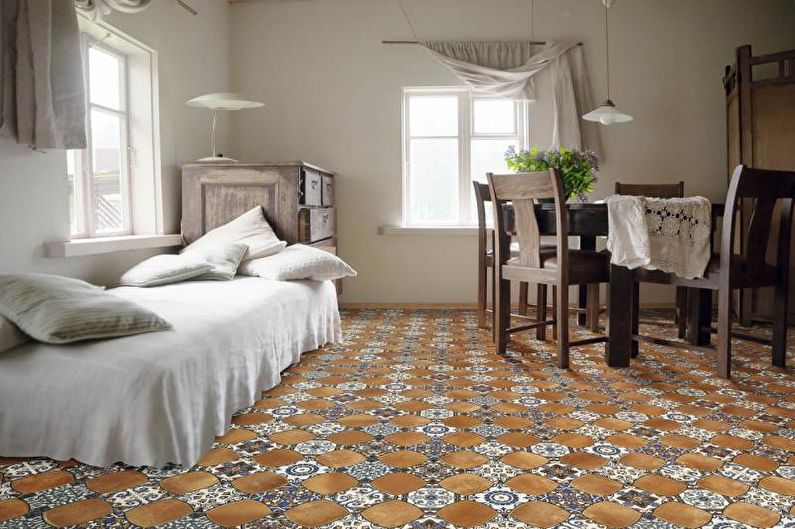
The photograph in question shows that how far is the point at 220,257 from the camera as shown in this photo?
3.59m

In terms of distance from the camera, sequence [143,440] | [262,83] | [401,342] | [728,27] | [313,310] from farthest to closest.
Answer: [262,83], [728,27], [401,342], [313,310], [143,440]

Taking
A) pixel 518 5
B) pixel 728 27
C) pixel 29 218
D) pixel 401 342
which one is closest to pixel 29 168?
pixel 29 218

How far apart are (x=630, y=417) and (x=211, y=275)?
7.07 ft

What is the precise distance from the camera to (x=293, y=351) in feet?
10.7

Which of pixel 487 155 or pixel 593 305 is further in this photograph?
pixel 487 155

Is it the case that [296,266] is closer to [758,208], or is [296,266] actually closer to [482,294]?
[482,294]

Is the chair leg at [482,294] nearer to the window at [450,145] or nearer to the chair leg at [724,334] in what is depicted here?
the window at [450,145]

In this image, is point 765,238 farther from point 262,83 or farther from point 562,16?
point 262,83

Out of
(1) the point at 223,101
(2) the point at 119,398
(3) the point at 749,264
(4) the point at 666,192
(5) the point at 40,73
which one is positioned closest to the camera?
(2) the point at 119,398

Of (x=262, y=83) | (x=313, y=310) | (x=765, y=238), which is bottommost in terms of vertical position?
(x=313, y=310)

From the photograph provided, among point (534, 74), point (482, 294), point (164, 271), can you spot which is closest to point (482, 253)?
point (482, 294)

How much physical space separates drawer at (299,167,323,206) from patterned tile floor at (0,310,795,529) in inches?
63.1

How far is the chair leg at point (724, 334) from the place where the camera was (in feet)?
9.82

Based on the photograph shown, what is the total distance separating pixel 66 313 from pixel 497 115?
4252mm
